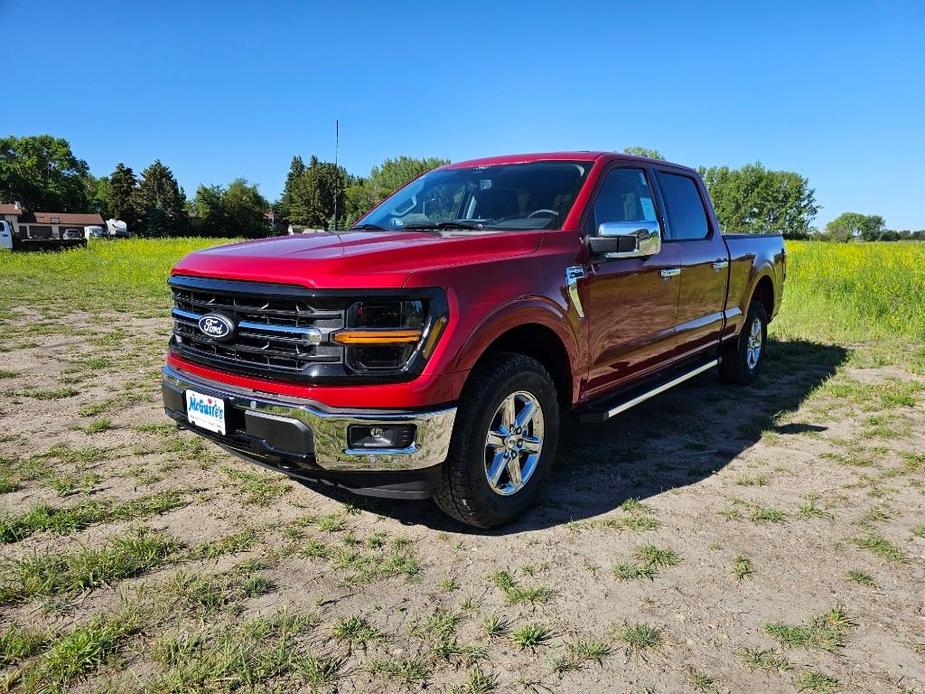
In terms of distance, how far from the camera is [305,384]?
2584 mm

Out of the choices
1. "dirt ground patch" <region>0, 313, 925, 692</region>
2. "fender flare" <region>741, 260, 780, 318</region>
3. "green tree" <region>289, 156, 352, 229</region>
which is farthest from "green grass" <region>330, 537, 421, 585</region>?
"green tree" <region>289, 156, 352, 229</region>

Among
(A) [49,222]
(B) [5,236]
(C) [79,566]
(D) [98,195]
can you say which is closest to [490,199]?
(C) [79,566]

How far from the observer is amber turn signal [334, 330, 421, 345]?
2.50 meters

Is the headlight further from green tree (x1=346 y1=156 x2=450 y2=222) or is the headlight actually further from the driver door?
green tree (x1=346 y1=156 x2=450 y2=222)

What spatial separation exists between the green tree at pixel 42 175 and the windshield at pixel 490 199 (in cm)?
9055

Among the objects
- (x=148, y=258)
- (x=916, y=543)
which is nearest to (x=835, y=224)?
(x=148, y=258)

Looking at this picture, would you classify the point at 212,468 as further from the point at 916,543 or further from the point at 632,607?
the point at 916,543

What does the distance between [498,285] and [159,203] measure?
8225 centimetres

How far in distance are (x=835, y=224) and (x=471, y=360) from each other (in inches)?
5887

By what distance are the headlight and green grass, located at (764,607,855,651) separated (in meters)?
1.70

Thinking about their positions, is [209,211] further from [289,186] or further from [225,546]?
[225,546]

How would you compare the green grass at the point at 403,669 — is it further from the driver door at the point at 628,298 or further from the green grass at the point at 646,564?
the driver door at the point at 628,298

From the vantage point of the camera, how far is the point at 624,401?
12.4 ft

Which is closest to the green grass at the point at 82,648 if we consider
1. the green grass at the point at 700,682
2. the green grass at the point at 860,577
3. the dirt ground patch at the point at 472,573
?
the dirt ground patch at the point at 472,573
